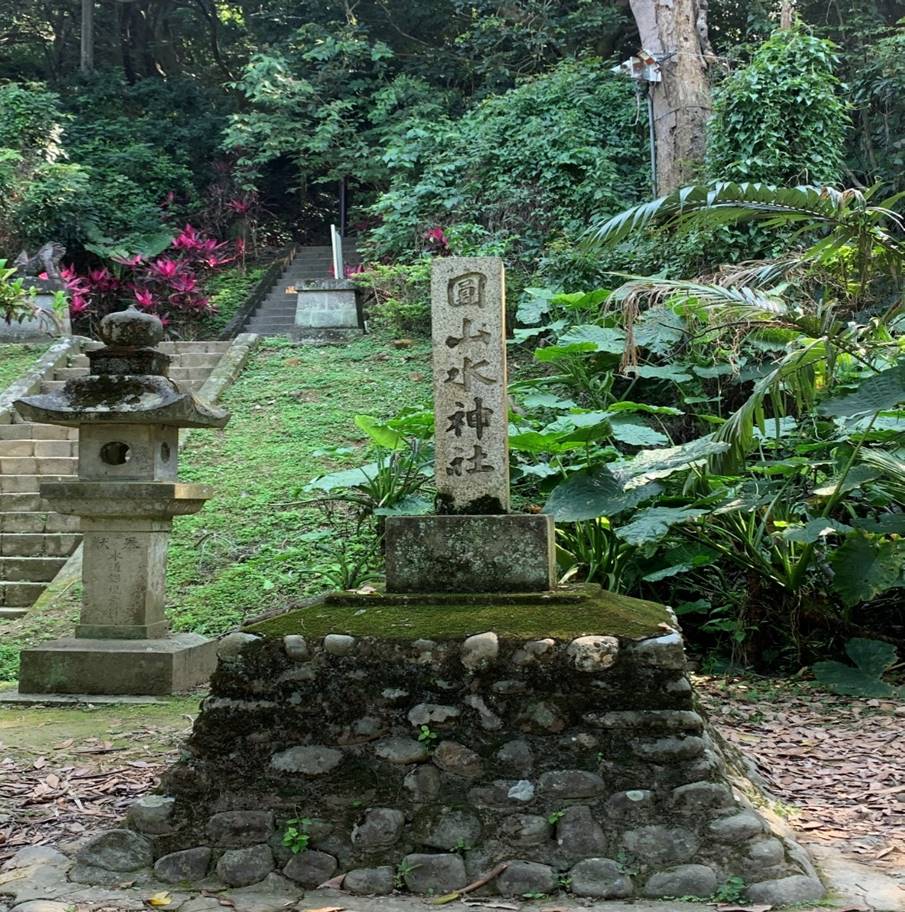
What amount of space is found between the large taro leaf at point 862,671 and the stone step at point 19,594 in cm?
559

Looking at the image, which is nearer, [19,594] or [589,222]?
[19,594]

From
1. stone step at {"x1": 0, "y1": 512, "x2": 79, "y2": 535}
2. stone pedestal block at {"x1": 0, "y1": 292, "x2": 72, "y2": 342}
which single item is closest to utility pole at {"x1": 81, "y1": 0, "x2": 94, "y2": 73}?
stone pedestal block at {"x1": 0, "y1": 292, "x2": 72, "y2": 342}

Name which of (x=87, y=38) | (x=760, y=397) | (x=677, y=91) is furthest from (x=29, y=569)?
(x=87, y=38)

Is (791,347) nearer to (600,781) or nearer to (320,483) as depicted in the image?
(320,483)

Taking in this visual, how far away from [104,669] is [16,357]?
7961mm

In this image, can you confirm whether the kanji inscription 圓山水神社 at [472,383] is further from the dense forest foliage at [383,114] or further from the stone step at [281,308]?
the stone step at [281,308]

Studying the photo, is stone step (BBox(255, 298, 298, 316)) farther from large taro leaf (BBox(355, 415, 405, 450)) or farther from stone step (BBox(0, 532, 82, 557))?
large taro leaf (BBox(355, 415, 405, 450))

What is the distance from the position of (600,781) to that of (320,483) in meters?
4.12

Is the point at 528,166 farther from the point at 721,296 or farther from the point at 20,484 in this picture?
the point at 721,296

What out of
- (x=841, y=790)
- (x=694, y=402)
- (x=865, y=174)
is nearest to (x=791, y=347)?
(x=694, y=402)

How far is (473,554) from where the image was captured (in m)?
3.76

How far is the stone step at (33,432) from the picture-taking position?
33.8 feet

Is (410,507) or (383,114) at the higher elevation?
(383,114)

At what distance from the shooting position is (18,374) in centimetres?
1189
